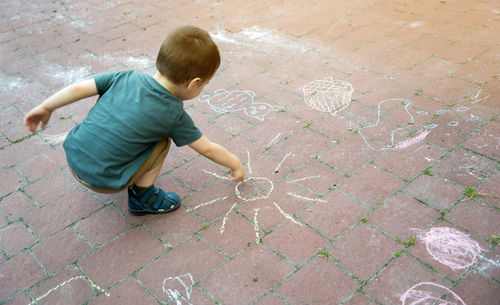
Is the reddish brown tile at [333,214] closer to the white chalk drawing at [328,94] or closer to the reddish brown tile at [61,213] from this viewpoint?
the white chalk drawing at [328,94]

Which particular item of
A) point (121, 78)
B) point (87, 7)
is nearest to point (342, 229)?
point (121, 78)

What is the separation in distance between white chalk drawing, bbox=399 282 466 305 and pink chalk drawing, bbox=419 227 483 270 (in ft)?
0.53

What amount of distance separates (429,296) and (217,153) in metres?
1.24

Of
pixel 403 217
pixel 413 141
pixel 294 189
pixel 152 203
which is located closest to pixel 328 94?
pixel 413 141

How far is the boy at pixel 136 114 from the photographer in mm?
1929

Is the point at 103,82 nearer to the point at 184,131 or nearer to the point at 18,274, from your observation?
the point at 184,131

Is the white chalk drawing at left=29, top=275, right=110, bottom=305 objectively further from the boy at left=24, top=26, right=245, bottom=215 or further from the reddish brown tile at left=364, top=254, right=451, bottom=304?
the reddish brown tile at left=364, top=254, right=451, bottom=304

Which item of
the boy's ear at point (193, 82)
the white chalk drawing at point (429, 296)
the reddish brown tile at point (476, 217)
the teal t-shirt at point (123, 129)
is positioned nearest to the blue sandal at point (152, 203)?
the teal t-shirt at point (123, 129)

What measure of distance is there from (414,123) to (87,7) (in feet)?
15.4

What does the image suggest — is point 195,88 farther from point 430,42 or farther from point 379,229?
point 430,42

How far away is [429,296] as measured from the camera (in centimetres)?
185

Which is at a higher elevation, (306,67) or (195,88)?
(195,88)

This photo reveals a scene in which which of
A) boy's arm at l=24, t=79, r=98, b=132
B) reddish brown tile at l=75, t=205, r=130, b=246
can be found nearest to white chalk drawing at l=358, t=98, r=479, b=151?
reddish brown tile at l=75, t=205, r=130, b=246

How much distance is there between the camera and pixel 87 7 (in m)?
5.61
